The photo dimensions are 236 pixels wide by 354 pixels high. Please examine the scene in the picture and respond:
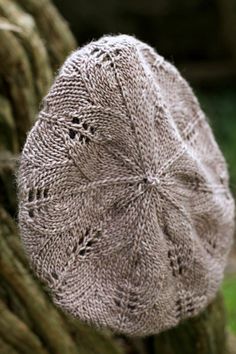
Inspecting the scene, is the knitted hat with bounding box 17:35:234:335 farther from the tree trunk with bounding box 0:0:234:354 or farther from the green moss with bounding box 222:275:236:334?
the green moss with bounding box 222:275:236:334

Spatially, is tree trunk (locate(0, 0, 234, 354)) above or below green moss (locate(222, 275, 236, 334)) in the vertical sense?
above

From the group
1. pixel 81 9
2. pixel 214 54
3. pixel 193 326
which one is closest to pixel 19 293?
pixel 193 326

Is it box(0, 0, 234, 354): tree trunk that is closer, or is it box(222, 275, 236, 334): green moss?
box(0, 0, 234, 354): tree trunk

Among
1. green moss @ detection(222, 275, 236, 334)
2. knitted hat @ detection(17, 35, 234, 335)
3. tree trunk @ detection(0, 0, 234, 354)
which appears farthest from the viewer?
green moss @ detection(222, 275, 236, 334)

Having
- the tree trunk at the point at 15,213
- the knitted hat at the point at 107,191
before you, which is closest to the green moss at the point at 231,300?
the tree trunk at the point at 15,213

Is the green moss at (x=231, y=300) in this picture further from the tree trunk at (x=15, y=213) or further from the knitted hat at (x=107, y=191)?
the knitted hat at (x=107, y=191)

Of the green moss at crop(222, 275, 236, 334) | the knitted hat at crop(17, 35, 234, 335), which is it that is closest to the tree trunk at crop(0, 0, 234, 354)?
the knitted hat at crop(17, 35, 234, 335)

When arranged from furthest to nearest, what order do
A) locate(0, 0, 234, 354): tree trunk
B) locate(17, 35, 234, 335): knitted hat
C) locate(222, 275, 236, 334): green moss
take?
locate(222, 275, 236, 334): green moss
locate(0, 0, 234, 354): tree trunk
locate(17, 35, 234, 335): knitted hat
